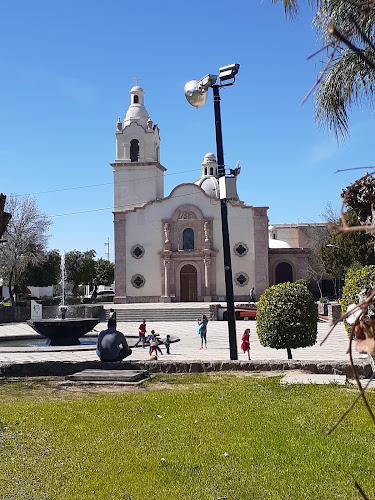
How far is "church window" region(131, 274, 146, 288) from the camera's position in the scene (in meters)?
41.6

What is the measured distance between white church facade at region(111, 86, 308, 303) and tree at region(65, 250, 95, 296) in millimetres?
9756

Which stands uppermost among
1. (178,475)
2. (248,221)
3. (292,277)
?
(248,221)

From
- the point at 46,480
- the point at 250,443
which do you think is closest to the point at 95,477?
the point at 46,480

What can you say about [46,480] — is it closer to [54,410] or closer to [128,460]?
[128,460]

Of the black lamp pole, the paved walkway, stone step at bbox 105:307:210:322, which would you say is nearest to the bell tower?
stone step at bbox 105:307:210:322

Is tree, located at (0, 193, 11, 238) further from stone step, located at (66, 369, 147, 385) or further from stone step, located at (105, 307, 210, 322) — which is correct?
stone step, located at (105, 307, 210, 322)

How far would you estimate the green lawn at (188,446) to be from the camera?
4.12 meters

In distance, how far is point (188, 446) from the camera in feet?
16.6

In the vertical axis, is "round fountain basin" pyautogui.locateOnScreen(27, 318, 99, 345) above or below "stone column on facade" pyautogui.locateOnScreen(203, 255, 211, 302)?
below

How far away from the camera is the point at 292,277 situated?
1681 inches

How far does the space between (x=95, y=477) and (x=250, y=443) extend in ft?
4.64

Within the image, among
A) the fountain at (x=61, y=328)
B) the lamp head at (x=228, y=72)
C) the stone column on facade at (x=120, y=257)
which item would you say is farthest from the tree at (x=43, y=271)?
the lamp head at (x=228, y=72)

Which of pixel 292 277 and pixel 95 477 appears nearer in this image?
pixel 95 477

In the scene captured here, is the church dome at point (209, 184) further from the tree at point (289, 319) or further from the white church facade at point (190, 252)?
the tree at point (289, 319)
